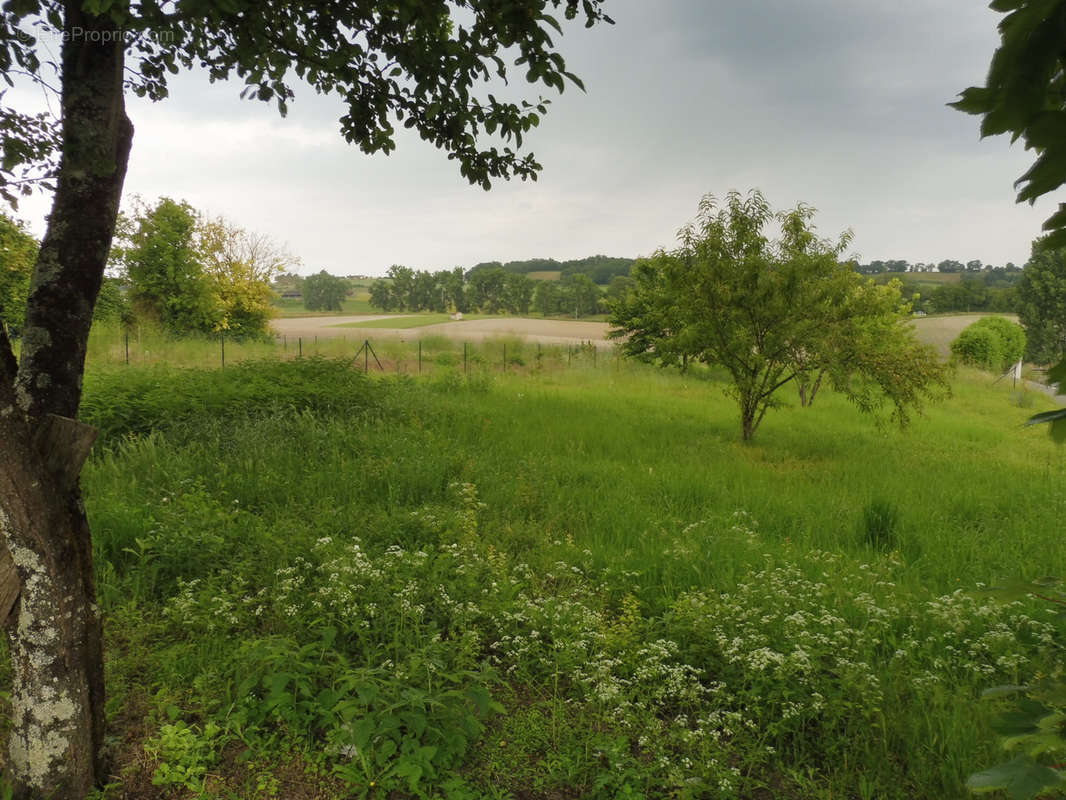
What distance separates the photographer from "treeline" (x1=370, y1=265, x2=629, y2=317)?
9588 centimetres

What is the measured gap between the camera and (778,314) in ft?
37.1

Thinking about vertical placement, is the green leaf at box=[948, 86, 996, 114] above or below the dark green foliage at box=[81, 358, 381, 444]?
→ above

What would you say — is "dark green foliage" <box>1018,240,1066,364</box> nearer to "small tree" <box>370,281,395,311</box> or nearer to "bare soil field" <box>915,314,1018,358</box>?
"bare soil field" <box>915,314,1018,358</box>

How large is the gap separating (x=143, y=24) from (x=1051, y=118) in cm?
323

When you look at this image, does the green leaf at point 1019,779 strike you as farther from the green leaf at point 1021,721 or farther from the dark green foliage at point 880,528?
the dark green foliage at point 880,528

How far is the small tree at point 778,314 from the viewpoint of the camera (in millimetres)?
10789

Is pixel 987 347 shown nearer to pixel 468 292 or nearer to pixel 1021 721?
pixel 1021 721

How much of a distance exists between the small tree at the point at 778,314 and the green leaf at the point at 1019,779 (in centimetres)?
1089

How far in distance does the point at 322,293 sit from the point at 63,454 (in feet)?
334

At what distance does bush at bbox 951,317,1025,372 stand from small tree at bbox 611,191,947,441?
3480 centimetres

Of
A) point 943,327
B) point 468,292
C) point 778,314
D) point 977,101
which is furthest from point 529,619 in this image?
point 468,292

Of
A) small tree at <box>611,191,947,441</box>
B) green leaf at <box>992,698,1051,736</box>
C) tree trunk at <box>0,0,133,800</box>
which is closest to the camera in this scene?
green leaf at <box>992,698,1051,736</box>

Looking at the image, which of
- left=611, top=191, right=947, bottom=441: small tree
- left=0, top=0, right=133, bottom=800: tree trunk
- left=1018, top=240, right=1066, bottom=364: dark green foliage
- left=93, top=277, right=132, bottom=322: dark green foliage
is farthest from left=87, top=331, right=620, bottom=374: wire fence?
left=1018, top=240, right=1066, bottom=364: dark green foliage

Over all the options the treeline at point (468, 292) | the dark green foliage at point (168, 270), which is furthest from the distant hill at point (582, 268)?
the dark green foliage at point (168, 270)
